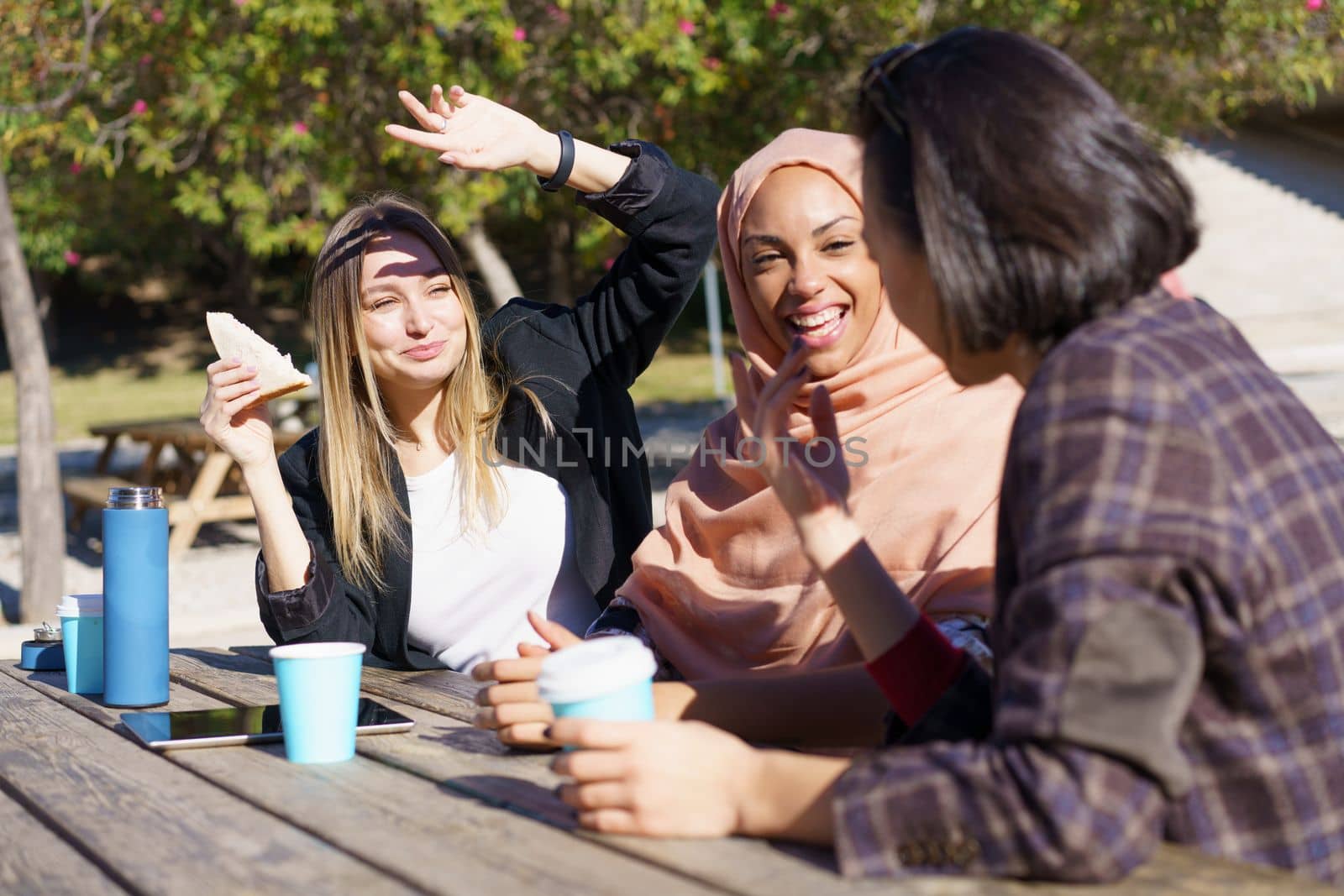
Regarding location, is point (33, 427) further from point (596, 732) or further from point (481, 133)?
point (596, 732)

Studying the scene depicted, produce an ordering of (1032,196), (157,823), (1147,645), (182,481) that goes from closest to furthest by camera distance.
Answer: (1147,645) < (1032,196) < (157,823) < (182,481)

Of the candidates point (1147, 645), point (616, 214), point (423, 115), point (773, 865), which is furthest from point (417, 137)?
point (1147, 645)

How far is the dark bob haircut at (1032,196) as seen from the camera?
52.2 inches

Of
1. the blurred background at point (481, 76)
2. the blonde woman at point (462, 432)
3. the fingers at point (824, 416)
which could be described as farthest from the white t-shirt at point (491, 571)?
the blurred background at point (481, 76)

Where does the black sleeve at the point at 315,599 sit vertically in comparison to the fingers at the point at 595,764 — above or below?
below

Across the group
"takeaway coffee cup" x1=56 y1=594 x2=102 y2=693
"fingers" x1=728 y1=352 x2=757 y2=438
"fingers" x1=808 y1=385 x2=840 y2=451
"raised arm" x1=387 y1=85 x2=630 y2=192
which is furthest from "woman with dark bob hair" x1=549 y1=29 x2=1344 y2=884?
"raised arm" x1=387 y1=85 x2=630 y2=192

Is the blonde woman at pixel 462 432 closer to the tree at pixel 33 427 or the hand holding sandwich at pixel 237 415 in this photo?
the hand holding sandwich at pixel 237 415

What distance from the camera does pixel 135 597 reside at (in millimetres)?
2254

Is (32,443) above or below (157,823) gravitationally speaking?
below

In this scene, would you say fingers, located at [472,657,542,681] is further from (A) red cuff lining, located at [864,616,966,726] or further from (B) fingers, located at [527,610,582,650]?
(A) red cuff lining, located at [864,616,966,726]

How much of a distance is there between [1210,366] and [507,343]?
1980mm

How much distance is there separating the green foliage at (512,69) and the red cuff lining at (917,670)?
227 inches

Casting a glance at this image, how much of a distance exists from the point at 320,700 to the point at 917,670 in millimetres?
783

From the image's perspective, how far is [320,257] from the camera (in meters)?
2.96
